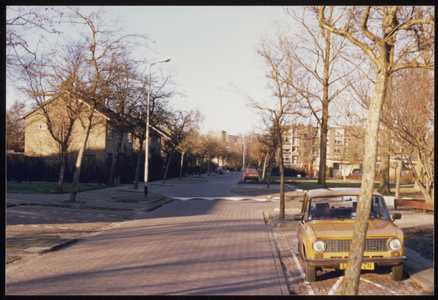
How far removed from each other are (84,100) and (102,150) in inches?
687

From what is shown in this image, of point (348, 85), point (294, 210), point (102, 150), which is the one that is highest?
point (348, 85)

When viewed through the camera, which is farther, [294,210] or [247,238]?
[294,210]

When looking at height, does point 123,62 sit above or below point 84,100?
above

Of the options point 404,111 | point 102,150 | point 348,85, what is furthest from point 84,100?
point 102,150

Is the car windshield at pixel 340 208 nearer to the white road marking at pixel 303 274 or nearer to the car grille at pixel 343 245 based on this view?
the car grille at pixel 343 245

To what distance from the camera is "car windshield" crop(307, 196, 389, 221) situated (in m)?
7.55

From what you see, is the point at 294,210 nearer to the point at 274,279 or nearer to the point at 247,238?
the point at 247,238

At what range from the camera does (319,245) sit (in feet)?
22.3

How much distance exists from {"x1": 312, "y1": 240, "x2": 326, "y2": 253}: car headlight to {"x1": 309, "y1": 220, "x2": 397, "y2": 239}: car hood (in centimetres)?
10

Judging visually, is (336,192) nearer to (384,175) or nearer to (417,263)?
(417,263)

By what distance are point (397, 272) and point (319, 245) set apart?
1373mm

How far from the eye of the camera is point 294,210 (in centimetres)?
1934

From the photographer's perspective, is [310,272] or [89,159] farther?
[89,159]

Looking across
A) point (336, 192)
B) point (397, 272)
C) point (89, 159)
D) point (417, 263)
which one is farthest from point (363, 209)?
point (89, 159)
